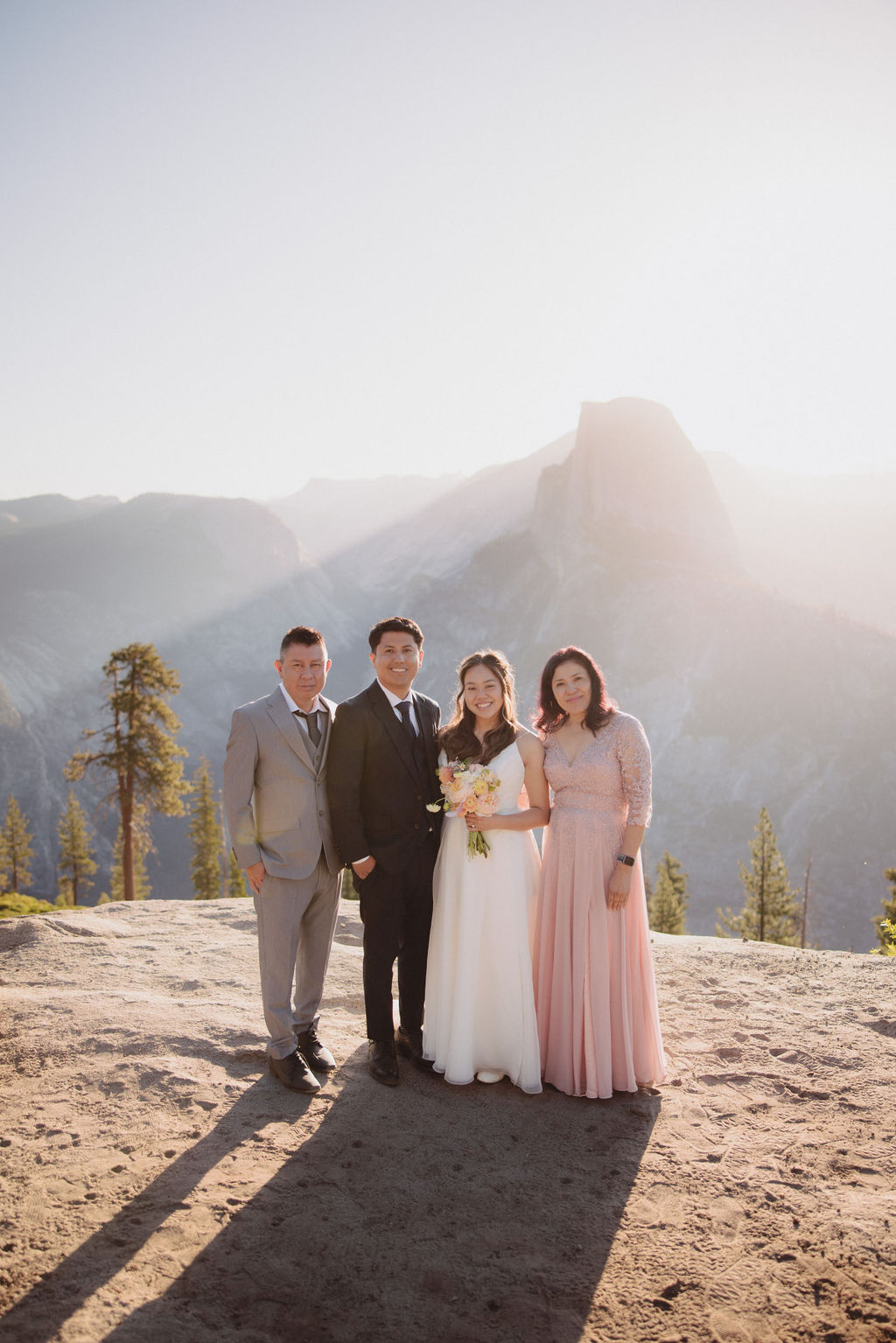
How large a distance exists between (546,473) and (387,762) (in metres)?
112

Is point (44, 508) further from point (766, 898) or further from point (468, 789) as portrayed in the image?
point (468, 789)

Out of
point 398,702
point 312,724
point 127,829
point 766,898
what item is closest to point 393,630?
point 398,702

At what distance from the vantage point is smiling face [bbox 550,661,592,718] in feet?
17.3

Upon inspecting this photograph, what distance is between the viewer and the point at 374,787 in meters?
5.19

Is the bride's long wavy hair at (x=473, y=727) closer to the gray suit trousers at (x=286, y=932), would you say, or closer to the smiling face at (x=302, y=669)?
the smiling face at (x=302, y=669)

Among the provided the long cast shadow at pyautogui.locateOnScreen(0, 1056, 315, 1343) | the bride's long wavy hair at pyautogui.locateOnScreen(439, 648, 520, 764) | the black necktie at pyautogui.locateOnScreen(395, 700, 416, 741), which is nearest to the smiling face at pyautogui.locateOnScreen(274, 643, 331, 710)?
the black necktie at pyautogui.locateOnScreen(395, 700, 416, 741)

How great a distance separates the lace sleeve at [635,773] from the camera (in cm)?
519

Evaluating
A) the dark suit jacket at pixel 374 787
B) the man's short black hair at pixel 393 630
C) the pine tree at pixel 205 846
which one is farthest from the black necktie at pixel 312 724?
the pine tree at pixel 205 846

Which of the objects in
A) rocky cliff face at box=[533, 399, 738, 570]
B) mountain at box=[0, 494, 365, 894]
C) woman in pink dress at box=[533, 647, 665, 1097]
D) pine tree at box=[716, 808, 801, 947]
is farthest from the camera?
rocky cliff face at box=[533, 399, 738, 570]

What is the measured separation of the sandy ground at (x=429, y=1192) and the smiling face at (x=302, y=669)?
109 inches

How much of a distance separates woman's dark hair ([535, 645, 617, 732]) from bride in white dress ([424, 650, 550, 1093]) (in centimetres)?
25

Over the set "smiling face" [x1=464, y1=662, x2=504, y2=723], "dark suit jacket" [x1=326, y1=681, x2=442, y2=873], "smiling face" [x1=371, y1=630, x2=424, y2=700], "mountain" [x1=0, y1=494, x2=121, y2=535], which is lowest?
"dark suit jacket" [x1=326, y1=681, x2=442, y2=873]

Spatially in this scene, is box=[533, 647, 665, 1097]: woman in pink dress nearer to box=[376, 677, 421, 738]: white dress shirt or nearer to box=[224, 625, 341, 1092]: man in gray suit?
box=[376, 677, 421, 738]: white dress shirt

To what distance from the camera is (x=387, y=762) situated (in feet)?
17.0
